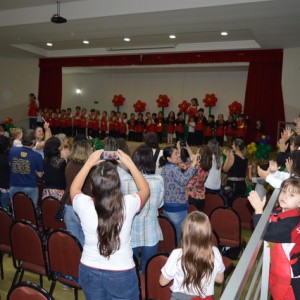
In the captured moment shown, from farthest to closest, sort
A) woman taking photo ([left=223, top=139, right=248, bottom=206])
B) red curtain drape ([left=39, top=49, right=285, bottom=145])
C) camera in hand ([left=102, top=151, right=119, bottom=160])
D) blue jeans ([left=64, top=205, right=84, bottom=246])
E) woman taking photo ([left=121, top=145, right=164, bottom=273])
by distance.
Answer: red curtain drape ([left=39, top=49, right=285, bottom=145]), woman taking photo ([left=223, top=139, right=248, bottom=206]), blue jeans ([left=64, top=205, right=84, bottom=246]), woman taking photo ([left=121, top=145, right=164, bottom=273]), camera in hand ([left=102, top=151, right=119, bottom=160])

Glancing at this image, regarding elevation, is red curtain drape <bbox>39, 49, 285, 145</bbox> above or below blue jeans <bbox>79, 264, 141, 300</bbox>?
above

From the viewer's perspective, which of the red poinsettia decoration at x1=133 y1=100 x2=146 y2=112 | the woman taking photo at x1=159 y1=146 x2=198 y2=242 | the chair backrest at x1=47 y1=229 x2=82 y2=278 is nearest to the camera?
the chair backrest at x1=47 y1=229 x2=82 y2=278

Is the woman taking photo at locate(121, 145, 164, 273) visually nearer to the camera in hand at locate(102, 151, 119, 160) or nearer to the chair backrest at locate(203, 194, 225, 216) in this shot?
the camera in hand at locate(102, 151, 119, 160)

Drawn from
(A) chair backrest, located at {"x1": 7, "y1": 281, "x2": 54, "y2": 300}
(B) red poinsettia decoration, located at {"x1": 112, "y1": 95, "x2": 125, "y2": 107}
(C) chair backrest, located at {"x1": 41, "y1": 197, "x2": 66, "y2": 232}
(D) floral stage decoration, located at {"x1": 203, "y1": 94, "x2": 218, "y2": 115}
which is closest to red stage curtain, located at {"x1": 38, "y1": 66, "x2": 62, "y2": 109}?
(B) red poinsettia decoration, located at {"x1": 112, "y1": 95, "x2": 125, "y2": 107}

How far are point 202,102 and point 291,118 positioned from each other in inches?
184

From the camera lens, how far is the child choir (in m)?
12.2

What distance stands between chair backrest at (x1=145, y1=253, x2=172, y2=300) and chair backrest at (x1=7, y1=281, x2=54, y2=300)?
86cm

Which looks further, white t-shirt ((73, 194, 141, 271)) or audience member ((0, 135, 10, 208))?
audience member ((0, 135, 10, 208))

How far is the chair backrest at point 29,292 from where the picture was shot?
1697 mm

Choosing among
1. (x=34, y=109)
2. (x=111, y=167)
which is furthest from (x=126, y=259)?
(x=34, y=109)

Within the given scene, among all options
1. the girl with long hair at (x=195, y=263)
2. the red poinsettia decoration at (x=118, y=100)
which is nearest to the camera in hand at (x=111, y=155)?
the girl with long hair at (x=195, y=263)

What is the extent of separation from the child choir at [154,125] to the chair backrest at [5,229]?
9319mm

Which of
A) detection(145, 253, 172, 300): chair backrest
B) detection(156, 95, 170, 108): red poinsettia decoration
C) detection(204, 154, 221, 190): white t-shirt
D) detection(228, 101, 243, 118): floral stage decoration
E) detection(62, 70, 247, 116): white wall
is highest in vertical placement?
detection(62, 70, 247, 116): white wall

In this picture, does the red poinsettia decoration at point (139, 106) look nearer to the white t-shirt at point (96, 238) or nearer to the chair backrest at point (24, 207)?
the chair backrest at point (24, 207)
